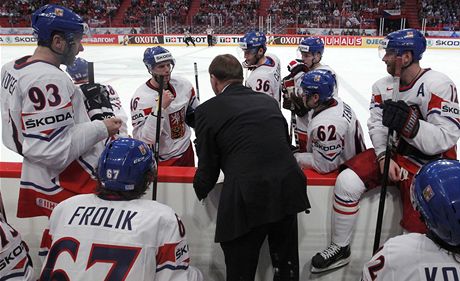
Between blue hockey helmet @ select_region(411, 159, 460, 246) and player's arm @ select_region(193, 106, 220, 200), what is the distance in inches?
32.8

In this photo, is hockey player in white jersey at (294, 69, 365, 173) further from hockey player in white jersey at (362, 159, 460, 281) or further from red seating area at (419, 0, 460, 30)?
red seating area at (419, 0, 460, 30)

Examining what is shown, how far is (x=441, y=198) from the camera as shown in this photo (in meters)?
1.04

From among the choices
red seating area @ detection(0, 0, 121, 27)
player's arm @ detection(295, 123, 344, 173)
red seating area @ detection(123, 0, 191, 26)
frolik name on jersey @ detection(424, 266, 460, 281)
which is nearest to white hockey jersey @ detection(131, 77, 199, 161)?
player's arm @ detection(295, 123, 344, 173)

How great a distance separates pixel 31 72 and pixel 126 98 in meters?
5.06

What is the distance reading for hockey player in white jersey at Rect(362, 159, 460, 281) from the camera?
1.03m

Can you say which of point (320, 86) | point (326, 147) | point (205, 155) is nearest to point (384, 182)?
point (326, 147)

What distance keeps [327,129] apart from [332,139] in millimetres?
58

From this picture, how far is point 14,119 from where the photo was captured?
1.73m

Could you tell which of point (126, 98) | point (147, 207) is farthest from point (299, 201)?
point (126, 98)

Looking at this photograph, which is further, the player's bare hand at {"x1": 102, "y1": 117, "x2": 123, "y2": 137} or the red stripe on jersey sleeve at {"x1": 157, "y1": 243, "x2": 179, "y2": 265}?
the player's bare hand at {"x1": 102, "y1": 117, "x2": 123, "y2": 137}

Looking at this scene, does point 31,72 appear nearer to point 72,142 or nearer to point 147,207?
point 72,142

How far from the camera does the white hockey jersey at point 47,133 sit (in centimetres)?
167

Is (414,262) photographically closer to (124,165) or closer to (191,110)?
(124,165)

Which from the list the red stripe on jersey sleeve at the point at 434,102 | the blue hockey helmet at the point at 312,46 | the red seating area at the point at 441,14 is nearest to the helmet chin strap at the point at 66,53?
the red stripe on jersey sleeve at the point at 434,102
